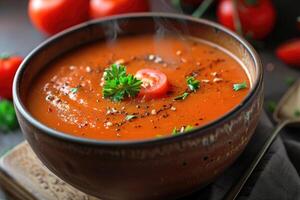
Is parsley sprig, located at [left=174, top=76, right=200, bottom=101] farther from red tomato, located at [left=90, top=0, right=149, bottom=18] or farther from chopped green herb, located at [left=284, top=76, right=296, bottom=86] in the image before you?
red tomato, located at [left=90, top=0, right=149, bottom=18]

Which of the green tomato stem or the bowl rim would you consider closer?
the bowl rim

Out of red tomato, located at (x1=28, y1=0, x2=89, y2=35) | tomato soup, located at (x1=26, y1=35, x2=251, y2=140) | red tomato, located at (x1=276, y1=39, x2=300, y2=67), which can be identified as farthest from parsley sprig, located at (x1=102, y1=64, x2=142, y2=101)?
red tomato, located at (x1=28, y1=0, x2=89, y2=35)

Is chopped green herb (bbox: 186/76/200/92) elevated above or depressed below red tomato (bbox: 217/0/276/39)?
above

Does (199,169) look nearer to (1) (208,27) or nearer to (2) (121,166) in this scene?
(2) (121,166)

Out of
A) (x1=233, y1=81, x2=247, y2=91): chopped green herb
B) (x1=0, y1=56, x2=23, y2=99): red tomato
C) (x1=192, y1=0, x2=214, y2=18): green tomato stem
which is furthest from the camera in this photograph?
(x1=192, y1=0, x2=214, y2=18): green tomato stem

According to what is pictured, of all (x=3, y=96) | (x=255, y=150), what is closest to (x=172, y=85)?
(x=255, y=150)

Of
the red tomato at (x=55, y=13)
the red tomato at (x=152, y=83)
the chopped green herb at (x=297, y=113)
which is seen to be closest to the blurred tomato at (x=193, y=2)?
the red tomato at (x=55, y=13)
